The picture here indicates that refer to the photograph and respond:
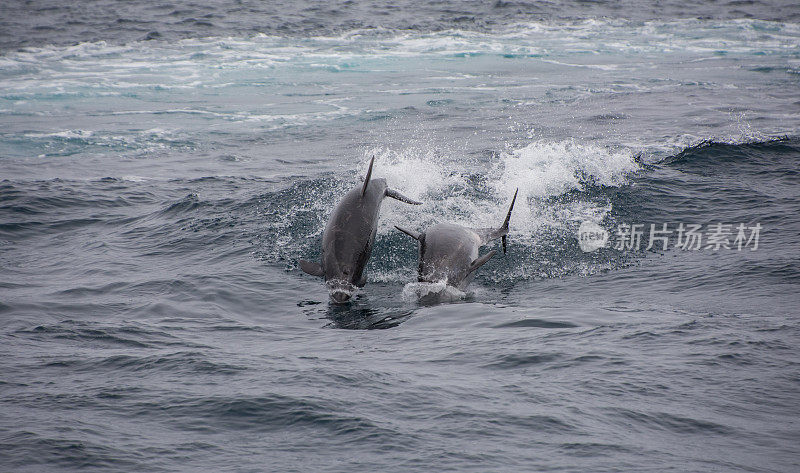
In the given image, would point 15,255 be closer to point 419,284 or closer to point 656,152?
point 419,284

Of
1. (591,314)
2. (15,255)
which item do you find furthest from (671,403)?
(15,255)

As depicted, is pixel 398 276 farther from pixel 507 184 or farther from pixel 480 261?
pixel 507 184

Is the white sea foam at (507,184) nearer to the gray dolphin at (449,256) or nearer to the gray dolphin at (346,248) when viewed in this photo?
the gray dolphin at (346,248)

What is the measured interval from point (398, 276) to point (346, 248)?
1190 millimetres

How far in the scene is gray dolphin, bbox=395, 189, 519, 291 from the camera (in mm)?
12000

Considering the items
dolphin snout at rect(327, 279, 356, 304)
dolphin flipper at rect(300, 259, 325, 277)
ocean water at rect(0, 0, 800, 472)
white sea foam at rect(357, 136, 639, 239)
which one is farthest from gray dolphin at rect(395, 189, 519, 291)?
white sea foam at rect(357, 136, 639, 239)

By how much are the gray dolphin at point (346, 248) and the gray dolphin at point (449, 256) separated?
0.79 meters

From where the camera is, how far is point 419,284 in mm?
11914

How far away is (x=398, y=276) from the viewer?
13.0 m

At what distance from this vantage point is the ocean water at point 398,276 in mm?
7258

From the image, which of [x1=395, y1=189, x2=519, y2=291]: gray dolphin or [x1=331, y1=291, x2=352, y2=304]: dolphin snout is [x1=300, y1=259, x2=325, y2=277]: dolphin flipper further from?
[x1=395, y1=189, x2=519, y2=291]: gray dolphin

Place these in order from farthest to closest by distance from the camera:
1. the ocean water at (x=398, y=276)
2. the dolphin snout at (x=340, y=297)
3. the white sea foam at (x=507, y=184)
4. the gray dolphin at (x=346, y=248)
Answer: the white sea foam at (x=507, y=184) < the gray dolphin at (x=346, y=248) < the dolphin snout at (x=340, y=297) < the ocean water at (x=398, y=276)

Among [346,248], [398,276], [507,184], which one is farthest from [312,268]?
[507,184]

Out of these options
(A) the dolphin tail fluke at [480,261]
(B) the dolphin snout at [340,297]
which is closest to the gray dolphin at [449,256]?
(A) the dolphin tail fluke at [480,261]
